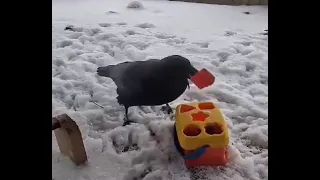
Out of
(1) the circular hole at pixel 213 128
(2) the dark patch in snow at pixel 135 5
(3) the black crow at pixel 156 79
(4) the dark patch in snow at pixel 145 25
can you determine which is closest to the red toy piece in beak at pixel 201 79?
(3) the black crow at pixel 156 79

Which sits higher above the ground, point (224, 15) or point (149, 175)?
point (224, 15)

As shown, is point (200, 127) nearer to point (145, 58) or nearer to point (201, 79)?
point (201, 79)

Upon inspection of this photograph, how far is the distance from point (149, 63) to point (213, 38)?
36.1 inches

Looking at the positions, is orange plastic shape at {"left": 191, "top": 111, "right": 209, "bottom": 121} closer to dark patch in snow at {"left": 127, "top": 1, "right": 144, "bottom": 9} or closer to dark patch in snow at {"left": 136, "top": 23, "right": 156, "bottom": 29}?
dark patch in snow at {"left": 136, "top": 23, "right": 156, "bottom": 29}

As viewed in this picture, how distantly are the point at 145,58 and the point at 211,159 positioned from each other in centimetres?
79

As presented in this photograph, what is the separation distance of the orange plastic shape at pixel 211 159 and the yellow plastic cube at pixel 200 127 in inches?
1.2

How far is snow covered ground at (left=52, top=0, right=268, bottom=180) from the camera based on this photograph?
105 cm

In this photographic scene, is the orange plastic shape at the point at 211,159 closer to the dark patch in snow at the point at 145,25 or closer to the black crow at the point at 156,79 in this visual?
the black crow at the point at 156,79
